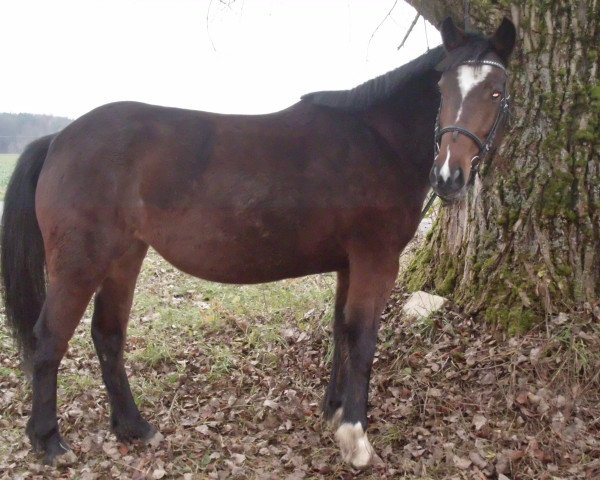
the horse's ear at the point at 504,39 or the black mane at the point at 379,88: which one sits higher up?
the horse's ear at the point at 504,39

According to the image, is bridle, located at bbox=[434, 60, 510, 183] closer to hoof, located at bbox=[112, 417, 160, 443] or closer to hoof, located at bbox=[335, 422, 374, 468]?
hoof, located at bbox=[335, 422, 374, 468]

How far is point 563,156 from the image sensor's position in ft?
14.2

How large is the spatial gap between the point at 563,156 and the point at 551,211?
41cm

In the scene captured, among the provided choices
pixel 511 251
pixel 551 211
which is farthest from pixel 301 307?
pixel 551 211

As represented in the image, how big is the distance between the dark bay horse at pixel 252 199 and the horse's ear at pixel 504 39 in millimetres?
297

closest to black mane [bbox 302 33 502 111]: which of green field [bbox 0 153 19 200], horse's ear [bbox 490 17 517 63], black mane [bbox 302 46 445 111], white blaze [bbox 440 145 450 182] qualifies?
black mane [bbox 302 46 445 111]

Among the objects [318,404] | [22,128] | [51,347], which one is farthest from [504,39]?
[22,128]

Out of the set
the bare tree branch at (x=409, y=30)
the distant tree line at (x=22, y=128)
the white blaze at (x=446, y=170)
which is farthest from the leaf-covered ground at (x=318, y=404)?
the bare tree branch at (x=409, y=30)

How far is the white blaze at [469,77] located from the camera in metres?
3.39

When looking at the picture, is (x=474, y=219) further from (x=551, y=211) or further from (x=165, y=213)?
(x=165, y=213)

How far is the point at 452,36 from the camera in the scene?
365 cm

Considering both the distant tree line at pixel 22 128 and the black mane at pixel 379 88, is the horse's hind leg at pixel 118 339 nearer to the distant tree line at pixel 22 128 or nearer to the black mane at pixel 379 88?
the distant tree line at pixel 22 128

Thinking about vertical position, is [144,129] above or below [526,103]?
below

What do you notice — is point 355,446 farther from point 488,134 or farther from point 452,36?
point 452,36
